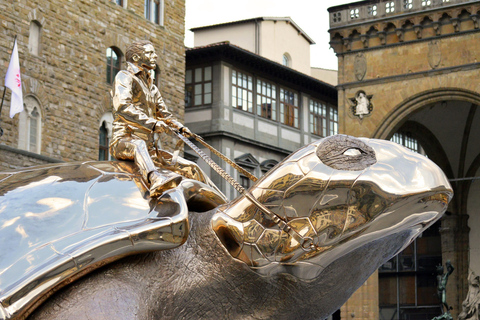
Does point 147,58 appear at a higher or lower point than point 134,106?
higher

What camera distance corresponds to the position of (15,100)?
21125 mm

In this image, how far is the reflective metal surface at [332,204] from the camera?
211 inches

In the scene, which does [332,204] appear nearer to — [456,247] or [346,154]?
[346,154]

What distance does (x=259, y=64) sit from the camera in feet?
117

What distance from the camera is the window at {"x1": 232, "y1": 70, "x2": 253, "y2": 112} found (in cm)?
3488

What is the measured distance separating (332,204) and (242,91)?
98.7 feet

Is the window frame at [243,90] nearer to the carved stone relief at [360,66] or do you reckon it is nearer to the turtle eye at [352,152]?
the carved stone relief at [360,66]

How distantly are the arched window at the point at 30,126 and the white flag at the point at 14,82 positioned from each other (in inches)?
91.3

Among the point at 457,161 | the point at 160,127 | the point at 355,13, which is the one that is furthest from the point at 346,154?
the point at 457,161

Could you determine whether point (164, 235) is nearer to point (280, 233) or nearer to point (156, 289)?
point (156, 289)

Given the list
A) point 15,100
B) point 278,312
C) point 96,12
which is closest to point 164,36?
point 96,12

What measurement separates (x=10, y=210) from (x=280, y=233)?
1.86m

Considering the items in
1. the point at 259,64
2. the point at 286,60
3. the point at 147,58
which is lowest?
the point at 147,58

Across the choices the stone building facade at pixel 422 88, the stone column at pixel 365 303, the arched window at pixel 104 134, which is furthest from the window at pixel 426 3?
the arched window at pixel 104 134
